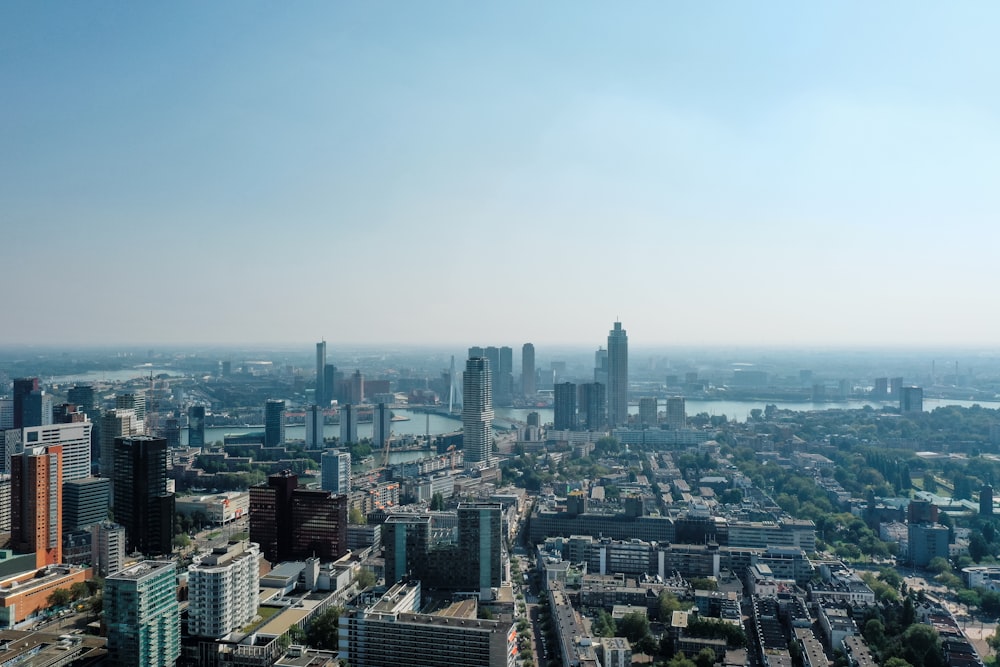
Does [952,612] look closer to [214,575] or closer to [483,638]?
[483,638]

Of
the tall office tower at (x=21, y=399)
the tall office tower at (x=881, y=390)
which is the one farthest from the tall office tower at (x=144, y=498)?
the tall office tower at (x=881, y=390)

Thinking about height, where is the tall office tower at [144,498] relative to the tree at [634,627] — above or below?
above

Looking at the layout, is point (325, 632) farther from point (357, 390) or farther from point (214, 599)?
point (357, 390)

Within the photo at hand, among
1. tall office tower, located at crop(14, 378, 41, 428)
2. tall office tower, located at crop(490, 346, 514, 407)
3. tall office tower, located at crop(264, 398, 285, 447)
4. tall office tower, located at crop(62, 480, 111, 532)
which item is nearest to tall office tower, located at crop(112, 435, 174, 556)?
tall office tower, located at crop(62, 480, 111, 532)

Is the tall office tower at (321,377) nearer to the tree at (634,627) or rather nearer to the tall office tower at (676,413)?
the tall office tower at (676,413)

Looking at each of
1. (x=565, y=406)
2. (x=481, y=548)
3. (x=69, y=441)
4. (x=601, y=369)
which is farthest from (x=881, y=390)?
(x=69, y=441)

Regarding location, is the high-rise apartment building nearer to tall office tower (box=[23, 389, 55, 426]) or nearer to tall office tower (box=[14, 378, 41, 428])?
tall office tower (box=[23, 389, 55, 426])
